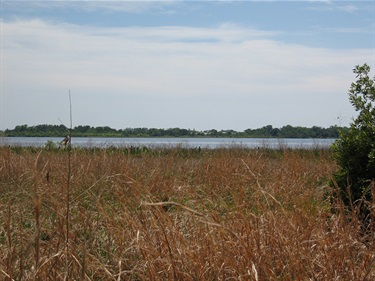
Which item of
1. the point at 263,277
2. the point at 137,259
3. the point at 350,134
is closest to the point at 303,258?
the point at 263,277

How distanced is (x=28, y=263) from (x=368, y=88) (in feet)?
13.2

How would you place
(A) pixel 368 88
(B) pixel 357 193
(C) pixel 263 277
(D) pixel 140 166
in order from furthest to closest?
(D) pixel 140 166
(A) pixel 368 88
(B) pixel 357 193
(C) pixel 263 277

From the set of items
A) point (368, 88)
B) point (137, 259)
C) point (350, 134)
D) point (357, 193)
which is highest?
point (368, 88)

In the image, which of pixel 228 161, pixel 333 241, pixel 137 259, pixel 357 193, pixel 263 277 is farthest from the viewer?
pixel 228 161

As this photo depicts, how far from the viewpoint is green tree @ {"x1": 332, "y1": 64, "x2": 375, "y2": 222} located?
5.11 metres

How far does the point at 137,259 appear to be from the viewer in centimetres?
398

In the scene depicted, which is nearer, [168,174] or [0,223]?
[0,223]

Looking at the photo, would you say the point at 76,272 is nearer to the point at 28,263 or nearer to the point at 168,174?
the point at 28,263

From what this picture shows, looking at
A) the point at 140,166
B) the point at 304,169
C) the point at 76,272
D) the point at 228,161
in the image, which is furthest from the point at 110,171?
the point at 76,272

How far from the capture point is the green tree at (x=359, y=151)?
5.11 metres

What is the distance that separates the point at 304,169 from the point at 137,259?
6.22 meters

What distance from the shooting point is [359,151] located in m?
5.20

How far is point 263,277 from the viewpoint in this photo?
332 centimetres

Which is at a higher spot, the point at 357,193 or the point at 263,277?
the point at 357,193
